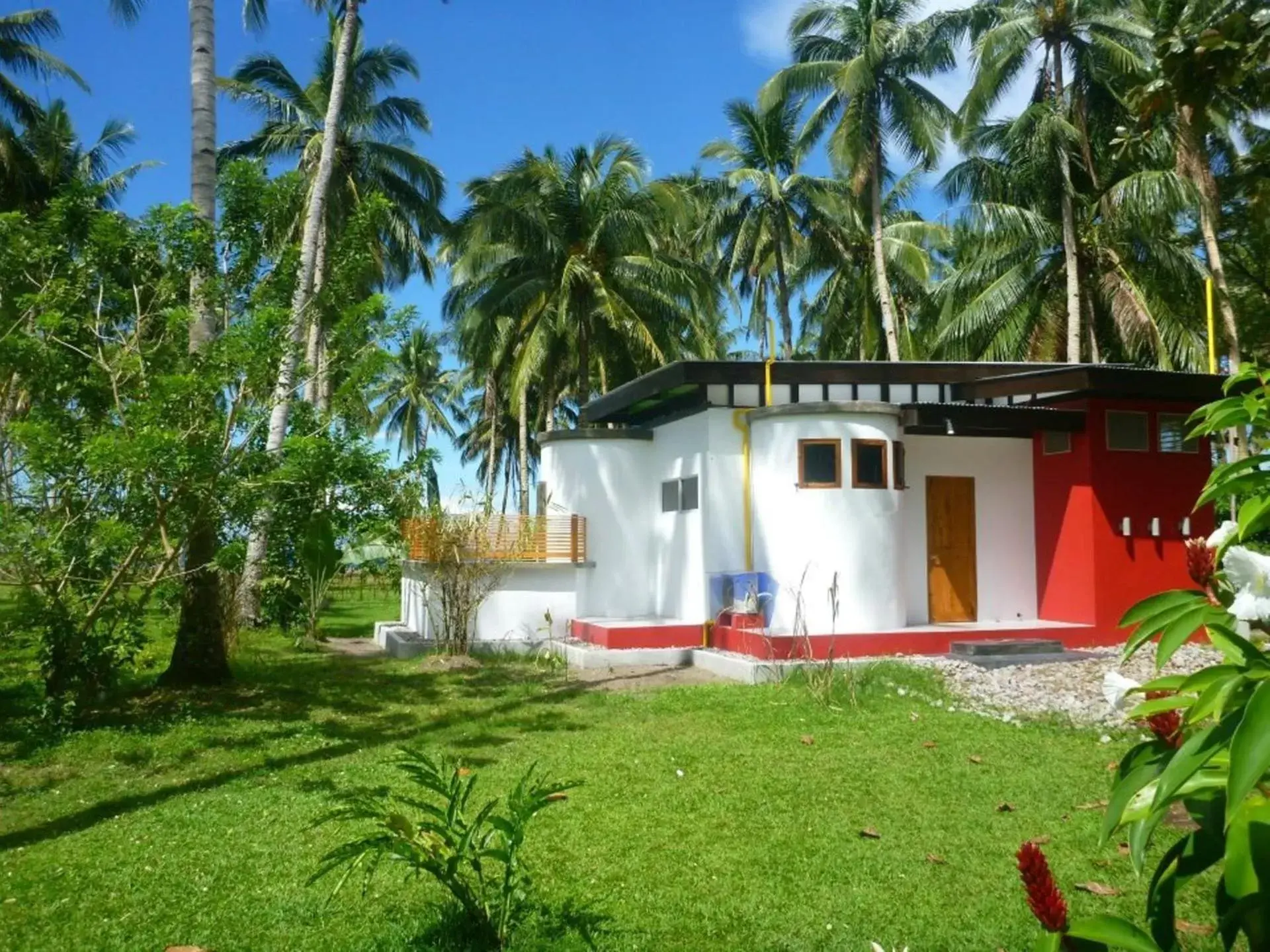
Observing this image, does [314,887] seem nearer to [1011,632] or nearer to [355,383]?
[355,383]

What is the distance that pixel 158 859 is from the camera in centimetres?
530

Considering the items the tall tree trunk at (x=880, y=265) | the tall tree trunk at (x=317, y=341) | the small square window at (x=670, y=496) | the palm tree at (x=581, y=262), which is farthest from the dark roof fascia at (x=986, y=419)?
the palm tree at (x=581, y=262)

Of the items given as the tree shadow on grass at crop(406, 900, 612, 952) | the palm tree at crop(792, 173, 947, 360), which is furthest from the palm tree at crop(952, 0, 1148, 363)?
the tree shadow on grass at crop(406, 900, 612, 952)

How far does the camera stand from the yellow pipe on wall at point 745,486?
13727 mm

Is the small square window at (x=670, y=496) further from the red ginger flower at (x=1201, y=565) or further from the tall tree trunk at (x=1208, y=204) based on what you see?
the red ginger flower at (x=1201, y=565)

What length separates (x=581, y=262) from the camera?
23.6m

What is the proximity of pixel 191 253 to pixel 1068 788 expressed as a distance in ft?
28.4

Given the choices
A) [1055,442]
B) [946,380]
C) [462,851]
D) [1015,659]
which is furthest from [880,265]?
[462,851]

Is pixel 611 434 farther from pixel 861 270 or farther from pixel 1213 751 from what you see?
pixel 861 270

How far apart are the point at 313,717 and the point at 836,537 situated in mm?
6627

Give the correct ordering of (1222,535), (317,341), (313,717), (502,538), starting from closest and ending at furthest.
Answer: (1222,535), (313,717), (502,538), (317,341)

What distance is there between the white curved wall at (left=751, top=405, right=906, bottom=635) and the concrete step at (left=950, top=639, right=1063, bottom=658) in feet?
3.15

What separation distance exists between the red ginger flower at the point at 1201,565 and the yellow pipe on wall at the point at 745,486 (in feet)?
39.0

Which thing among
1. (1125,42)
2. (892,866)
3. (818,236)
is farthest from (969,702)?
(818,236)
